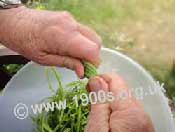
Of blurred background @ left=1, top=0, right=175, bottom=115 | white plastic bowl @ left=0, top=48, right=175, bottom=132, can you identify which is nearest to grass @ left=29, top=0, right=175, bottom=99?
blurred background @ left=1, top=0, right=175, bottom=115

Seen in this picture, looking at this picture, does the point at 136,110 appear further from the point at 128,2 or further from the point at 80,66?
the point at 128,2

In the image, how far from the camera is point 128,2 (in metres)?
1.49

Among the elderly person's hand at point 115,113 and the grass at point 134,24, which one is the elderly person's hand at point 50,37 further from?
the grass at point 134,24

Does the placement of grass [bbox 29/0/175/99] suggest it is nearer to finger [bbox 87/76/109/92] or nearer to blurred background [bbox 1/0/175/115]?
blurred background [bbox 1/0/175/115]

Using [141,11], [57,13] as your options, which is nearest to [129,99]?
[57,13]

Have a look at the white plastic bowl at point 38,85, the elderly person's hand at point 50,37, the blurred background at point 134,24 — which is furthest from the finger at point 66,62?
the blurred background at point 134,24

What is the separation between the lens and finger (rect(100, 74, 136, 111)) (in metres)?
0.68

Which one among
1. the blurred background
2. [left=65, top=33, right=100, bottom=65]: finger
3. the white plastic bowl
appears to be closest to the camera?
[left=65, top=33, right=100, bottom=65]: finger

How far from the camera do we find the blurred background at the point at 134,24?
1363 millimetres

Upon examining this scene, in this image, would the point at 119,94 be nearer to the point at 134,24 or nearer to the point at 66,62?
the point at 66,62

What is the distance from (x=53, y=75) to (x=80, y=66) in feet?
0.60

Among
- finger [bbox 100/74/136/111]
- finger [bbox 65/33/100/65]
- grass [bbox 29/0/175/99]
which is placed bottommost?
grass [bbox 29/0/175/99]

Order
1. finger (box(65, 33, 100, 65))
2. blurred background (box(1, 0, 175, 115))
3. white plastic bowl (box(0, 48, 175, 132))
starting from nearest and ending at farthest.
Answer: finger (box(65, 33, 100, 65)), white plastic bowl (box(0, 48, 175, 132)), blurred background (box(1, 0, 175, 115))

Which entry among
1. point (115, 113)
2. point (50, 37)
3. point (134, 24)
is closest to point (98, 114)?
point (115, 113)
